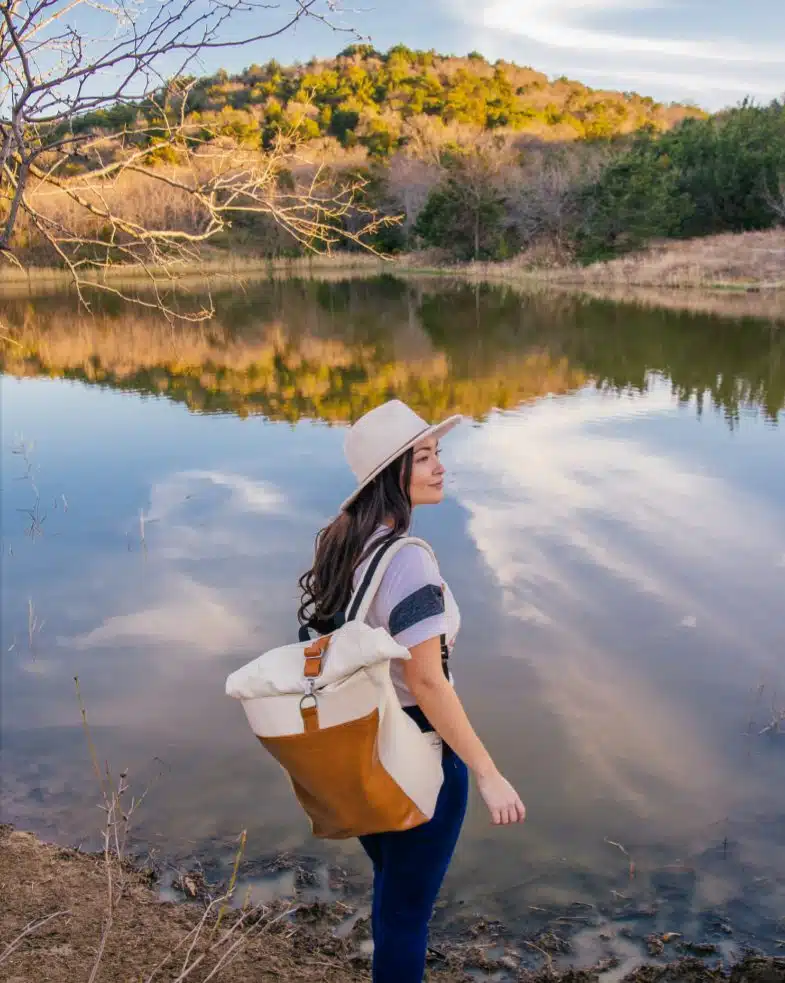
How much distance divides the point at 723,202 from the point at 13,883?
40.8m

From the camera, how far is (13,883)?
3035mm

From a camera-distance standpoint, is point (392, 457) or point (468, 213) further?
point (468, 213)

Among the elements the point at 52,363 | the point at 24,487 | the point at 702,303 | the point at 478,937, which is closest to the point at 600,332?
the point at 702,303

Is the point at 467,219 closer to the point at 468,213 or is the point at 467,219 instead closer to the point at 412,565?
the point at 468,213

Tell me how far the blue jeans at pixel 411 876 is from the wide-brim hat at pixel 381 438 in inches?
25.6

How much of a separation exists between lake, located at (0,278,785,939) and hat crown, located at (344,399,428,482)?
206 centimetres

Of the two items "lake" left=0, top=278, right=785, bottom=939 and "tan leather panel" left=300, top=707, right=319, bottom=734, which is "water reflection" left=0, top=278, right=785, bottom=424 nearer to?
"lake" left=0, top=278, right=785, bottom=939

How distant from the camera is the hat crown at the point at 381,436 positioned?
198 cm

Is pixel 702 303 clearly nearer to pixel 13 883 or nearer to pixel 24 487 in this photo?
pixel 24 487

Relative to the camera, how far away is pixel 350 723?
172 cm

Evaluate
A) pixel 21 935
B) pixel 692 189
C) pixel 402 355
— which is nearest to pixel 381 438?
pixel 21 935

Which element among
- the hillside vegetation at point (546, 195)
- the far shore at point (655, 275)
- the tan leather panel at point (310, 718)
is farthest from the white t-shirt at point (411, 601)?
the far shore at point (655, 275)

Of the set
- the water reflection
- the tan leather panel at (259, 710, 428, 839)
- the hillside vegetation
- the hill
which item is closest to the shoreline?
the tan leather panel at (259, 710, 428, 839)

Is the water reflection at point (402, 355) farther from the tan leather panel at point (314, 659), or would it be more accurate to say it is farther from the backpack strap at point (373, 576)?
the tan leather panel at point (314, 659)
